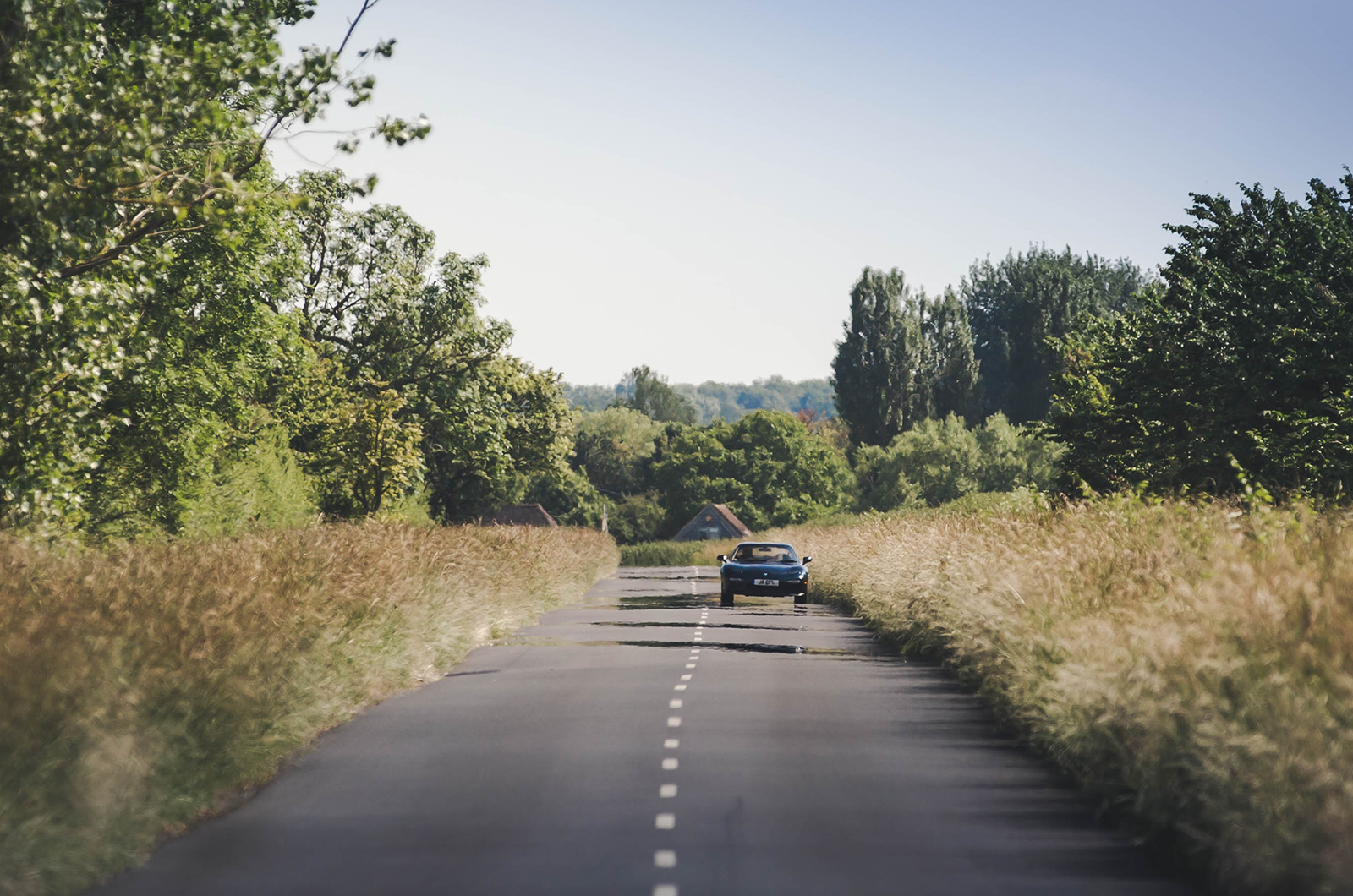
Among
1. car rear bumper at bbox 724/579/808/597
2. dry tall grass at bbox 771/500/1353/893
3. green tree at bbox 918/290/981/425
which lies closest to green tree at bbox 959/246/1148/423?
green tree at bbox 918/290/981/425

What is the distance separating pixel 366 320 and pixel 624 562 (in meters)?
48.4

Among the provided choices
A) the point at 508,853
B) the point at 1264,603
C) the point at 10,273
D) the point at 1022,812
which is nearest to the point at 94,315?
the point at 10,273

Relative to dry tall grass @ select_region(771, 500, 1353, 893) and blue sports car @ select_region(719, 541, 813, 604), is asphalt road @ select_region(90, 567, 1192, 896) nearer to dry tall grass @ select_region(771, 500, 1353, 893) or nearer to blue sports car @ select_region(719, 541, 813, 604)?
dry tall grass @ select_region(771, 500, 1353, 893)

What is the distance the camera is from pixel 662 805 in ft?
32.7

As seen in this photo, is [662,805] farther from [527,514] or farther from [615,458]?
[615,458]

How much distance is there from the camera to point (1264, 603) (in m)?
9.27

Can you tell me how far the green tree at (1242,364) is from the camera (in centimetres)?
2883

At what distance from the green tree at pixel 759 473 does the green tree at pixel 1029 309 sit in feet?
52.8

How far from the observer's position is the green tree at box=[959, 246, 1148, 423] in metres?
110

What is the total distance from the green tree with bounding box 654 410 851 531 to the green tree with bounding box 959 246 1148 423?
16.1m

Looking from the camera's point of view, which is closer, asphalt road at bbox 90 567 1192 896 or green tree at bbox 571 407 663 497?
asphalt road at bbox 90 567 1192 896

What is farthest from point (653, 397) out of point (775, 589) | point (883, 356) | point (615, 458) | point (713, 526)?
point (775, 589)

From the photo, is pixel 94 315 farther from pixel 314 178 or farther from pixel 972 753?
pixel 314 178

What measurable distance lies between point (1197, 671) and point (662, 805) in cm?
374
